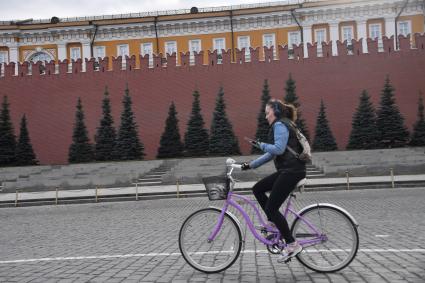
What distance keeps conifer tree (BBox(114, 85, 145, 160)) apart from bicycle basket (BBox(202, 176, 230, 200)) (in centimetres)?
2173

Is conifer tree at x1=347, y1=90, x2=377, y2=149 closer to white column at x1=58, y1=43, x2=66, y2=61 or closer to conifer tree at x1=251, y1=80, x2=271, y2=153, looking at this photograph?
conifer tree at x1=251, y1=80, x2=271, y2=153

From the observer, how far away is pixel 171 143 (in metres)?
25.7

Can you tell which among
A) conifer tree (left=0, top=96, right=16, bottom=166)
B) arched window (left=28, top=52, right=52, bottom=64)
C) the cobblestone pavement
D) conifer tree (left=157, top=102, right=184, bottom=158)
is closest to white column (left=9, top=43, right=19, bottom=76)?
arched window (left=28, top=52, right=52, bottom=64)

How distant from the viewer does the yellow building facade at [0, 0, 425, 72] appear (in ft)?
107

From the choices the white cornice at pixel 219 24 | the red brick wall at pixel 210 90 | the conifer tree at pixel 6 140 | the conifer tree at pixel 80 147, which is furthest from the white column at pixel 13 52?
the conifer tree at pixel 80 147

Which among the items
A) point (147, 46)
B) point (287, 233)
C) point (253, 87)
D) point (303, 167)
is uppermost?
point (147, 46)

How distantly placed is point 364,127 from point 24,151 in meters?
17.8

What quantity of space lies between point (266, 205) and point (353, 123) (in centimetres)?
2171

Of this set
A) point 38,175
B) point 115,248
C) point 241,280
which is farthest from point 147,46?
point 241,280

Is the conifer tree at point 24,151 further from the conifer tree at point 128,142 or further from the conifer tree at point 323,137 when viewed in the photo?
the conifer tree at point 323,137

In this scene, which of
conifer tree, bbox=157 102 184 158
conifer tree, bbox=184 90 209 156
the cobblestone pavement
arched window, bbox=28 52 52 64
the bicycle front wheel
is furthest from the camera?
arched window, bbox=28 52 52 64

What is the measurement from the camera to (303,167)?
14.3 feet

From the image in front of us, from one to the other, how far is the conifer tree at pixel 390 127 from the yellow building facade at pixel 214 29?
9.66 m

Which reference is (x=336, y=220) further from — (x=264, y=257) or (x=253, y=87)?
(x=253, y=87)
